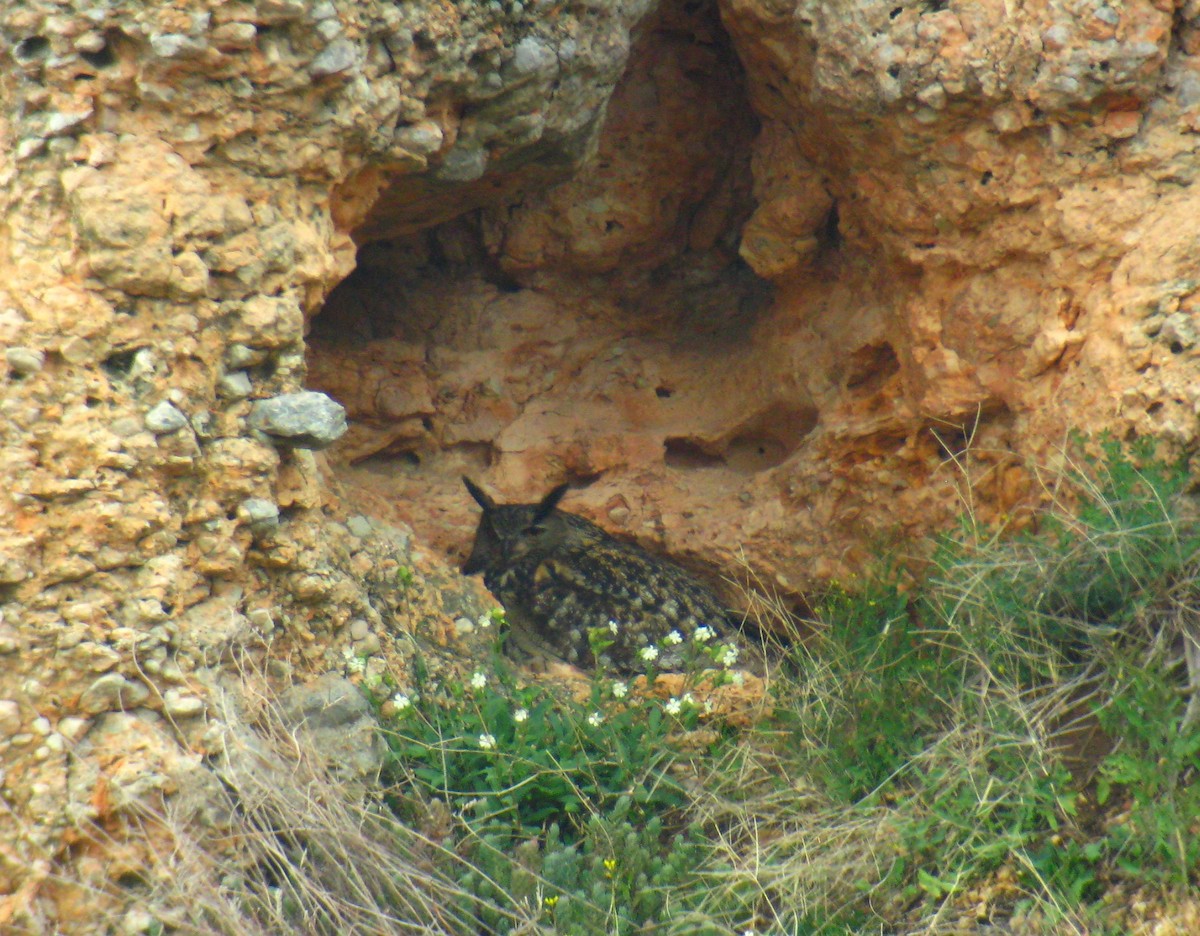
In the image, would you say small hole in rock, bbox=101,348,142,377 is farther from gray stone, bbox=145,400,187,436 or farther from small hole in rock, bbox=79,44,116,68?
small hole in rock, bbox=79,44,116,68

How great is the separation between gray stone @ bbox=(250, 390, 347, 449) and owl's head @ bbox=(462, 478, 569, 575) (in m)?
1.43

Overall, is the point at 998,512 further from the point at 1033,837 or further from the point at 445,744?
the point at 445,744

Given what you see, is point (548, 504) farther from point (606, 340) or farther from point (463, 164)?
point (463, 164)

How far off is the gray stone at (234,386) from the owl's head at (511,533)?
1.58 meters

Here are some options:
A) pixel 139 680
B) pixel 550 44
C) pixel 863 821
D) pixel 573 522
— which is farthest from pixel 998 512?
pixel 139 680

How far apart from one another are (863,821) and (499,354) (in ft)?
8.37

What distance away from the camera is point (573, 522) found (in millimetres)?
4438

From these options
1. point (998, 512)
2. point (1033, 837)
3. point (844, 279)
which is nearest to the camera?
point (1033, 837)

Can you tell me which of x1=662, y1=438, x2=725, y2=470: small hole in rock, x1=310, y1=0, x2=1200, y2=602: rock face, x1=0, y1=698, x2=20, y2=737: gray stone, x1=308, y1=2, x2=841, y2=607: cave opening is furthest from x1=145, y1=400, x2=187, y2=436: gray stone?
x1=662, y1=438, x2=725, y2=470: small hole in rock

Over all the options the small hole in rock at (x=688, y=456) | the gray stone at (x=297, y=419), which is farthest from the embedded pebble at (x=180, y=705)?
the small hole in rock at (x=688, y=456)

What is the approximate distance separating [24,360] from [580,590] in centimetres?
214

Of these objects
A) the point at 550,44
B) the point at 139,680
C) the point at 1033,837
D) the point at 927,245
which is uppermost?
the point at 550,44

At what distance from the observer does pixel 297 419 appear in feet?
9.57

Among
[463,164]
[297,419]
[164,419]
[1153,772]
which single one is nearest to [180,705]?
[164,419]
